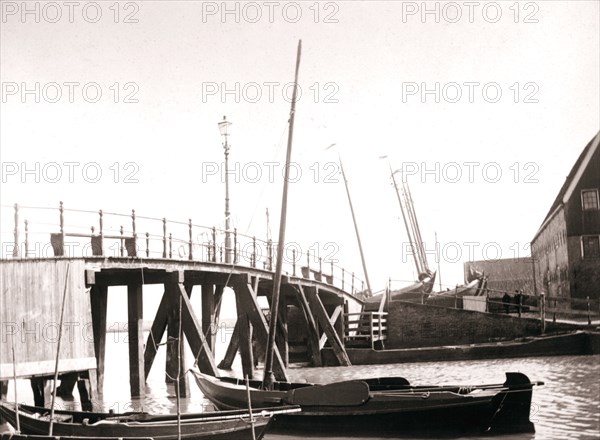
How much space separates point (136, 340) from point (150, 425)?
7207 millimetres

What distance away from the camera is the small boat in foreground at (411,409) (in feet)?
47.3

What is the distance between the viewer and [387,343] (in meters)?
31.6

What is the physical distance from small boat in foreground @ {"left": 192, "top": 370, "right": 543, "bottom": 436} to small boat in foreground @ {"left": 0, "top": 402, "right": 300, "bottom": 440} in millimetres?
2007

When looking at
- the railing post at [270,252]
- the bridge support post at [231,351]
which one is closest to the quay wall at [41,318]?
the railing post at [270,252]

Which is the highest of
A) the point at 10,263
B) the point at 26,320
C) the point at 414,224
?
the point at 414,224

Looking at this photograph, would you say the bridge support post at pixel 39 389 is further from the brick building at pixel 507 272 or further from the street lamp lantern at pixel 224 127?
the brick building at pixel 507 272

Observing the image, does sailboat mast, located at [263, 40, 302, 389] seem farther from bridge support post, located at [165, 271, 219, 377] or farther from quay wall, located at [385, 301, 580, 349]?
quay wall, located at [385, 301, 580, 349]

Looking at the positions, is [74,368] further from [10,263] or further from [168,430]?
[168,430]

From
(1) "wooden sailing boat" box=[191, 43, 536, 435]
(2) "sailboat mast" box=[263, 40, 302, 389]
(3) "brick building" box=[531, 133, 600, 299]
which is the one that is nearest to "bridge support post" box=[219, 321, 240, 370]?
(2) "sailboat mast" box=[263, 40, 302, 389]

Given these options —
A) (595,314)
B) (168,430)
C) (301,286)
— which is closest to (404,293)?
(595,314)

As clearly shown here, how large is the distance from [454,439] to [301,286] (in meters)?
14.8

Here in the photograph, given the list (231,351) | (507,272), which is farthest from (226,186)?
(507,272)

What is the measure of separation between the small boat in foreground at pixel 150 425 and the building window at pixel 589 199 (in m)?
→ 29.2

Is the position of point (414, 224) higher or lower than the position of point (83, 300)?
higher
